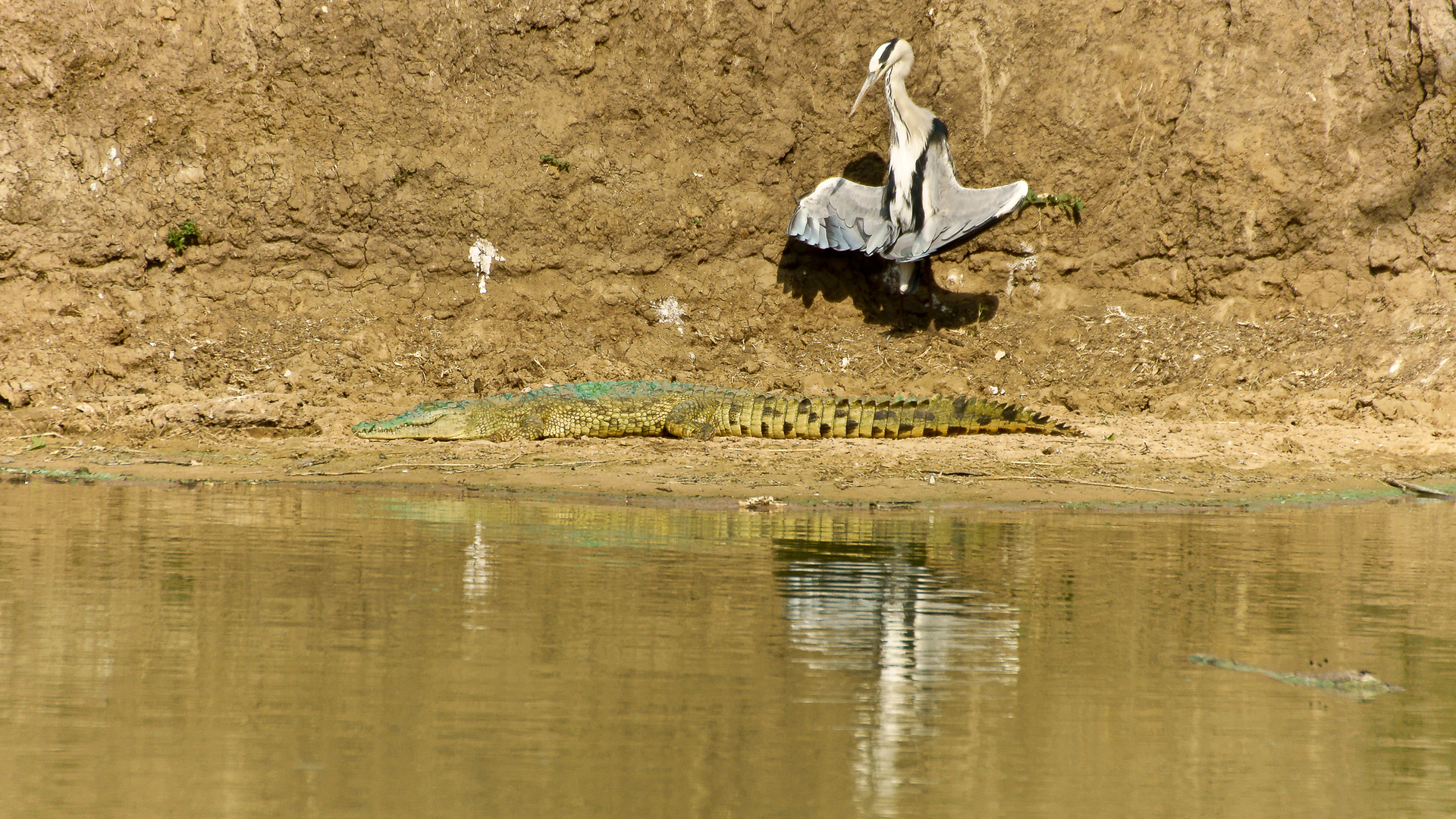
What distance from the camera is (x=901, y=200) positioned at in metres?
9.09

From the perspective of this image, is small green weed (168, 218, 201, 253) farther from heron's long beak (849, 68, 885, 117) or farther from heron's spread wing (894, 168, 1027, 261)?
heron's spread wing (894, 168, 1027, 261)

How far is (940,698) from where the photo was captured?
2.90m

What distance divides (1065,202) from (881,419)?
9.55 feet

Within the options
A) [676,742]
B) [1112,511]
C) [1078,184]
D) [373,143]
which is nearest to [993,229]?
[1078,184]

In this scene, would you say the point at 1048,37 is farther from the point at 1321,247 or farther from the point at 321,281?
the point at 321,281

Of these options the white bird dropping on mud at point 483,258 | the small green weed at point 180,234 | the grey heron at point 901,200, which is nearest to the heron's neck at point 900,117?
the grey heron at point 901,200

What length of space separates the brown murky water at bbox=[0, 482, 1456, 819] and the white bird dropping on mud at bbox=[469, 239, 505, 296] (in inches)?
168

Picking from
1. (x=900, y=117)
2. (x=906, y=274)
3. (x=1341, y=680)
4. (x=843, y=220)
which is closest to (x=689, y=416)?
(x=843, y=220)

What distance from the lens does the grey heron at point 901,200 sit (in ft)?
29.6

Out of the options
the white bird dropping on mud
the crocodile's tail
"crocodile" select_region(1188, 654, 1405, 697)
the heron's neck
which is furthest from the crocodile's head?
"crocodile" select_region(1188, 654, 1405, 697)

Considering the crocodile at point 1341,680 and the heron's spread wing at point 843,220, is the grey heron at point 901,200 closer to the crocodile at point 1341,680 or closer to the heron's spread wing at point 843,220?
the heron's spread wing at point 843,220

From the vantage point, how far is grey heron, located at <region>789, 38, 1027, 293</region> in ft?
29.6

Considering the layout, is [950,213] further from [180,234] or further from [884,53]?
[180,234]

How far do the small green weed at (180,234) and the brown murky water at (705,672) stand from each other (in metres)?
4.31
